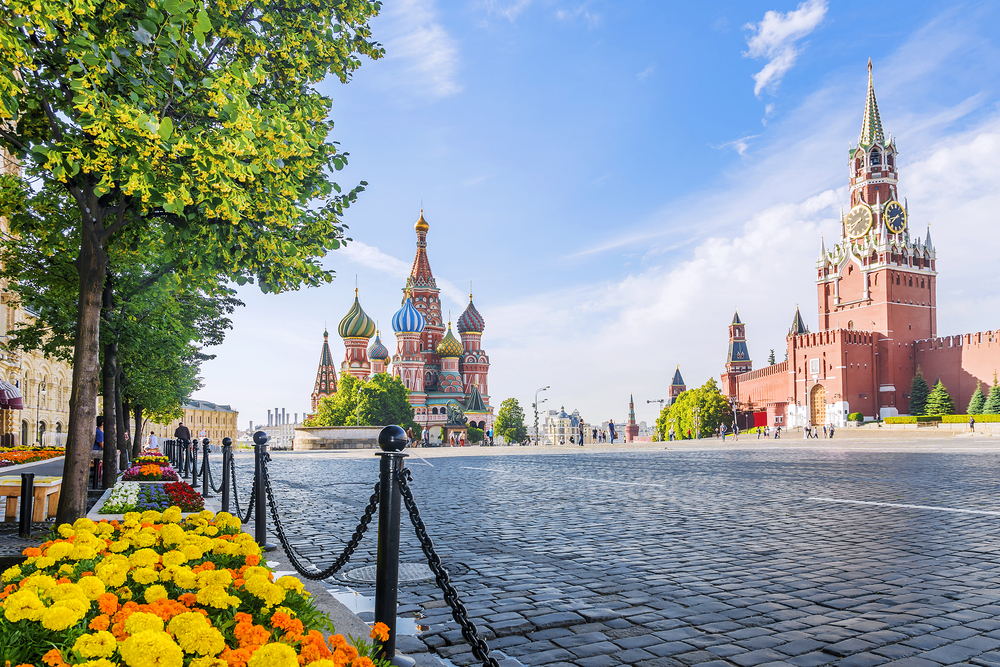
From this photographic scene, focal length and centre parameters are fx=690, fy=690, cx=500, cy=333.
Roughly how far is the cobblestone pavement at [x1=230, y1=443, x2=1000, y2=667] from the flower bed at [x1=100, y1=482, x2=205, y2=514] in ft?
3.76

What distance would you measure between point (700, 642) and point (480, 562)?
2419 mm

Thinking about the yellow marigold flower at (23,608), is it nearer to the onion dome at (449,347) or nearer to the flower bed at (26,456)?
the flower bed at (26,456)

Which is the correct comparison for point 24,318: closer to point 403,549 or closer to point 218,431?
point 403,549

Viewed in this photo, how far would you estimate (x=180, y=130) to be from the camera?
19.2 feet

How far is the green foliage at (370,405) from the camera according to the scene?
66250 mm

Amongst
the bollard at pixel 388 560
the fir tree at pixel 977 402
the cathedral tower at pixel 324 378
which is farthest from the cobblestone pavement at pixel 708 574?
the cathedral tower at pixel 324 378

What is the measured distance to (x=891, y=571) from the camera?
504cm

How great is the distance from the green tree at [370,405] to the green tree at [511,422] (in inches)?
996

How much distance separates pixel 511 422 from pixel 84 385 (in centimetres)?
8882

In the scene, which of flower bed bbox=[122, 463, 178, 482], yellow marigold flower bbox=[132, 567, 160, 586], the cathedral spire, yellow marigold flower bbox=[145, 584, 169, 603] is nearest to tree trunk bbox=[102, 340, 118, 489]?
flower bed bbox=[122, 463, 178, 482]

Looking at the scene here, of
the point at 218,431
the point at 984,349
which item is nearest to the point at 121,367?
the point at 984,349

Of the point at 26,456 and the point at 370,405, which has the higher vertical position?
the point at 370,405

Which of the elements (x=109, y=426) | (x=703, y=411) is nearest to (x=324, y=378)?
(x=703, y=411)

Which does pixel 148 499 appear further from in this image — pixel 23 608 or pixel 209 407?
pixel 209 407
